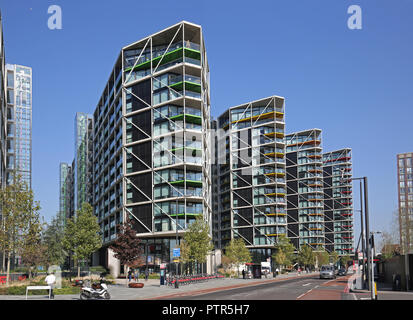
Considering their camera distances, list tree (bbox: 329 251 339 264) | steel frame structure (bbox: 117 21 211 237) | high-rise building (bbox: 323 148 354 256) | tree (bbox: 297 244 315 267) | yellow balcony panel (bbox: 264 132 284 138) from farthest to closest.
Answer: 1. high-rise building (bbox: 323 148 354 256)
2. tree (bbox: 329 251 339 264)
3. tree (bbox: 297 244 315 267)
4. yellow balcony panel (bbox: 264 132 284 138)
5. steel frame structure (bbox: 117 21 211 237)

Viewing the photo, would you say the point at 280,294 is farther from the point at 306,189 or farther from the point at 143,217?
the point at 306,189

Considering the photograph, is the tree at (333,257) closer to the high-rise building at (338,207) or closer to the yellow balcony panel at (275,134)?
the high-rise building at (338,207)

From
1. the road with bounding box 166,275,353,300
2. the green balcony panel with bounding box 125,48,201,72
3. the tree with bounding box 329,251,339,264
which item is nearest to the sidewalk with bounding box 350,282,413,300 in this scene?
the road with bounding box 166,275,353,300

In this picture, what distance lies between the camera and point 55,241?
331 ft

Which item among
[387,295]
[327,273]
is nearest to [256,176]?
[327,273]

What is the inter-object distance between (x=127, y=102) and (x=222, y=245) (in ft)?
199

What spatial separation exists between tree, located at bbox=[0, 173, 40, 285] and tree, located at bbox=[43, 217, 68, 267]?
2175 inches

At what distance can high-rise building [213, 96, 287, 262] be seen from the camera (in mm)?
113125

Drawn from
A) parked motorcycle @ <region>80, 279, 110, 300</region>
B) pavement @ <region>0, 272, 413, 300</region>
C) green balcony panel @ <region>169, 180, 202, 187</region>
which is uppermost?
green balcony panel @ <region>169, 180, 202, 187</region>

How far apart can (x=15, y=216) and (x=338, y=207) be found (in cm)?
14823

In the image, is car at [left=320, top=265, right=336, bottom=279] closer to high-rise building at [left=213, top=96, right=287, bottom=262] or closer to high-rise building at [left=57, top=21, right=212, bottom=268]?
high-rise building at [left=57, top=21, right=212, bottom=268]

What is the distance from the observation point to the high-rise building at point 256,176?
11312cm
